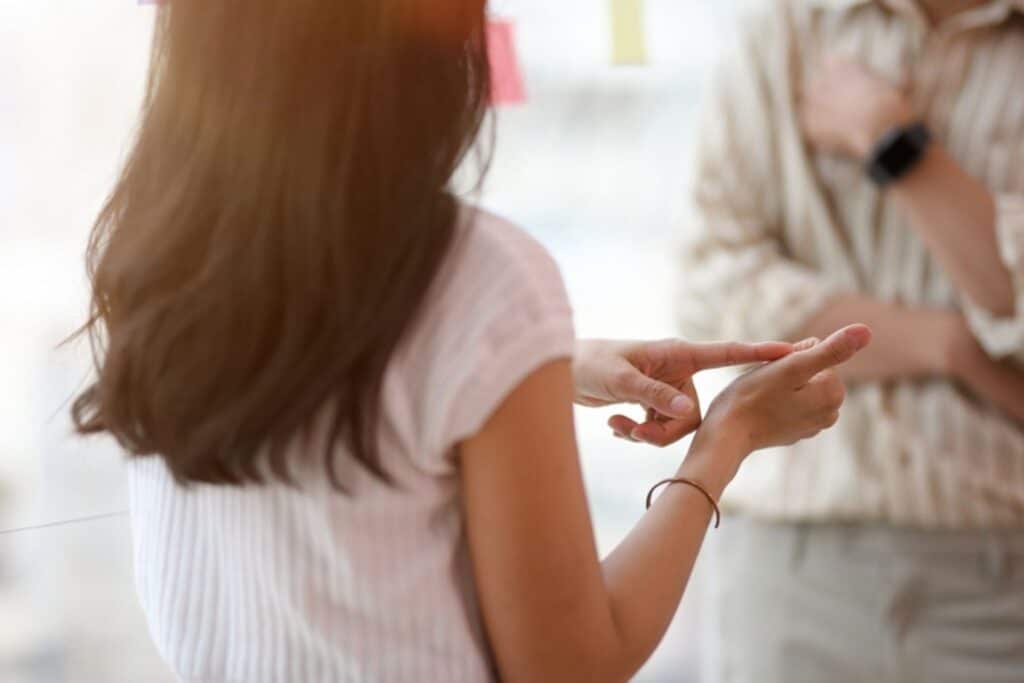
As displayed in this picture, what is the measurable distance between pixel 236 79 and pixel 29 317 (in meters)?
0.64

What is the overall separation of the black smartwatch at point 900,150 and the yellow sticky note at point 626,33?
245 mm

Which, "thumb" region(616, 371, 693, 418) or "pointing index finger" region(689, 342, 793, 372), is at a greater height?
"pointing index finger" region(689, 342, 793, 372)

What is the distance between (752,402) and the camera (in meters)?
0.79

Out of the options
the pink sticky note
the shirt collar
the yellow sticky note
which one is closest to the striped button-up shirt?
the shirt collar

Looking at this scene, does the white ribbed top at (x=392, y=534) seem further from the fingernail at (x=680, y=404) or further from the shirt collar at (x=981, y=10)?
the shirt collar at (x=981, y=10)

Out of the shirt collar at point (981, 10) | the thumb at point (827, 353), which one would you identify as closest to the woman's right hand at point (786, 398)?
the thumb at point (827, 353)

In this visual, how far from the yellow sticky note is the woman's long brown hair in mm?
574

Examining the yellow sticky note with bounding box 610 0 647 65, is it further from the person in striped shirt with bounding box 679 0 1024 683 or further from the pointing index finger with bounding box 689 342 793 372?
the pointing index finger with bounding box 689 342 793 372

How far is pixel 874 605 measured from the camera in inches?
51.1

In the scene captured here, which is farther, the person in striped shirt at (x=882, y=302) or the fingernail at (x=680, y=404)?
the person in striped shirt at (x=882, y=302)

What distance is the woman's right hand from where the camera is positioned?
2.53ft

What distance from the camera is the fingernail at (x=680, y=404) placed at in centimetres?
78

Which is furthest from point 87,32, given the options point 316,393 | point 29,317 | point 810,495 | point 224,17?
point 810,495

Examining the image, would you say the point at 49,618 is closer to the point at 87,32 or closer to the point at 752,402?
the point at 87,32
